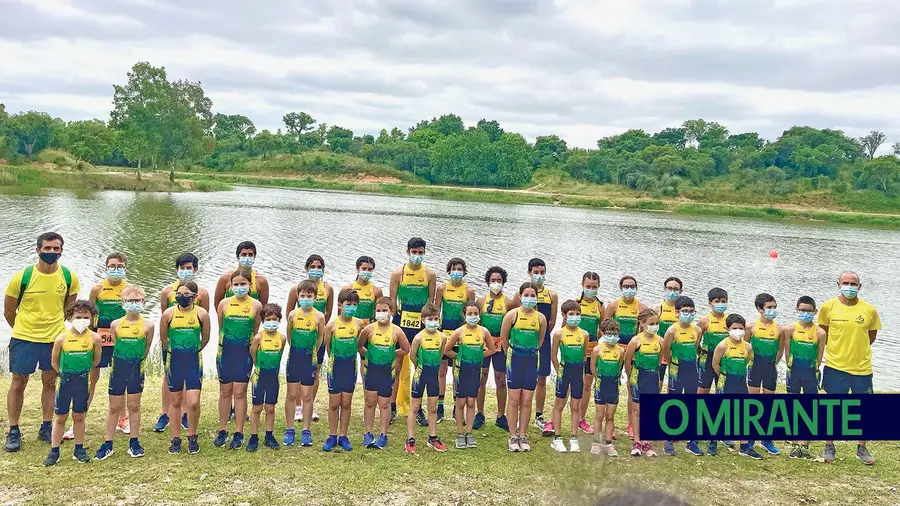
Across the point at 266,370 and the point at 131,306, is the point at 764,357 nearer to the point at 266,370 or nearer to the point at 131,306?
the point at 266,370

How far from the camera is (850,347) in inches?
284

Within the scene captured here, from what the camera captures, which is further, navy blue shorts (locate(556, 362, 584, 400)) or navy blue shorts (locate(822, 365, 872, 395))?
navy blue shorts (locate(556, 362, 584, 400))

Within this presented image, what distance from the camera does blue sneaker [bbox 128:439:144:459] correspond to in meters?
6.41

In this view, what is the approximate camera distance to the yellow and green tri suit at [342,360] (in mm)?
6988

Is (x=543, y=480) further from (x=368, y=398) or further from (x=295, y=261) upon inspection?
(x=295, y=261)

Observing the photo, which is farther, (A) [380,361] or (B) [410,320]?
(B) [410,320]

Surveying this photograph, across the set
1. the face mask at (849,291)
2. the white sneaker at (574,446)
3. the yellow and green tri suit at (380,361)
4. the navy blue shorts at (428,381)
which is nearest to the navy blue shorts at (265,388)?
the yellow and green tri suit at (380,361)

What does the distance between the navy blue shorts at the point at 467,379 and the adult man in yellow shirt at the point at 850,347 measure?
160 inches

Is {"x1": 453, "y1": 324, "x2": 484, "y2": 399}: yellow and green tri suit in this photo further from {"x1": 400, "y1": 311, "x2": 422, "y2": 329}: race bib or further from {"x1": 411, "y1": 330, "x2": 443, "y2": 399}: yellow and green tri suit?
{"x1": 400, "y1": 311, "x2": 422, "y2": 329}: race bib

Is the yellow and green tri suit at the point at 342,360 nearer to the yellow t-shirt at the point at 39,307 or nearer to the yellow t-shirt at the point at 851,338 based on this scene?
the yellow t-shirt at the point at 39,307

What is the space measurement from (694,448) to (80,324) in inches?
269

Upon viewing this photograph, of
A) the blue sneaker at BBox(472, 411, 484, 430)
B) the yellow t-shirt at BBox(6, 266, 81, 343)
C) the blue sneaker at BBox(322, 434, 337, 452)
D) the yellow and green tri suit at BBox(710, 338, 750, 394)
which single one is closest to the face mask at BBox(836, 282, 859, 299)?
the yellow and green tri suit at BBox(710, 338, 750, 394)

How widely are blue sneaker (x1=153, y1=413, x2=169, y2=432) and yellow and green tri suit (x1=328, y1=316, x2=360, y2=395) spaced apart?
200 cm

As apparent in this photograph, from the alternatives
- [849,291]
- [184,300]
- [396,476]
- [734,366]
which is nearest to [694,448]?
[734,366]
